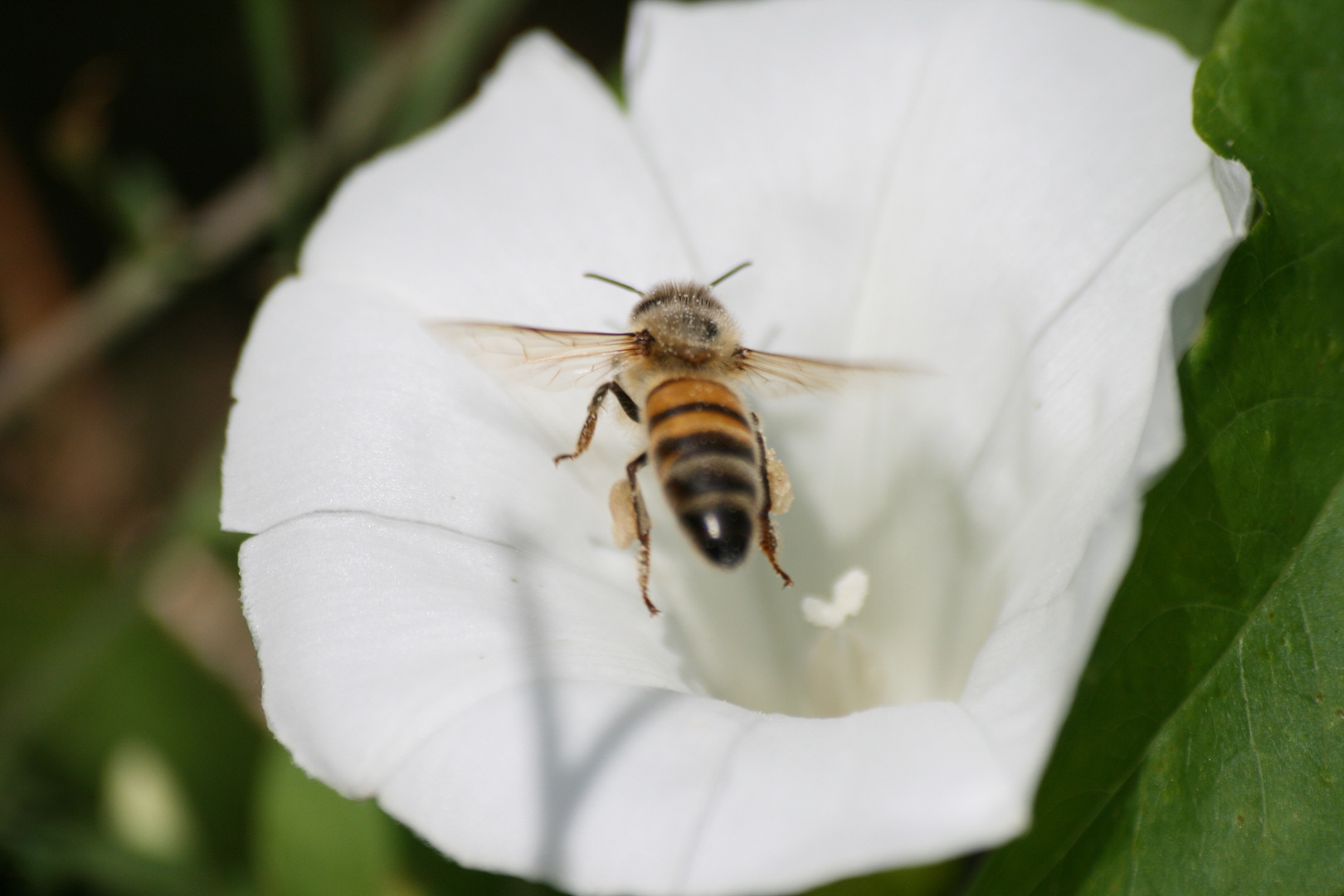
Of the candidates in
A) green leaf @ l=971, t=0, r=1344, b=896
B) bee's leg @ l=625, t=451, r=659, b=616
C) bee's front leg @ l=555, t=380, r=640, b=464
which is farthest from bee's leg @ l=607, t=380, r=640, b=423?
green leaf @ l=971, t=0, r=1344, b=896

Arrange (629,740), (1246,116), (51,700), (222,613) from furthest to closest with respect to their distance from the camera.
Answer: (222,613), (51,700), (1246,116), (629,740)

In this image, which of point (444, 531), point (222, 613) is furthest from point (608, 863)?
point (222, 613)

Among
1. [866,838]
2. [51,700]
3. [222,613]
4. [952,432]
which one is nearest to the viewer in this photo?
[866,838]

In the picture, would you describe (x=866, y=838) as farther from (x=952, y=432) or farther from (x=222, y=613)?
(x=222, y=613)

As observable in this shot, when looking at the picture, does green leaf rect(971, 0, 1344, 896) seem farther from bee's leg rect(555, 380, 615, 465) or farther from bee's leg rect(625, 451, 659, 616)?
bee's leg rect(555, 380, 615, 465)

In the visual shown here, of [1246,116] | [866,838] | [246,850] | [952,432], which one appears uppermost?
[1246,116]

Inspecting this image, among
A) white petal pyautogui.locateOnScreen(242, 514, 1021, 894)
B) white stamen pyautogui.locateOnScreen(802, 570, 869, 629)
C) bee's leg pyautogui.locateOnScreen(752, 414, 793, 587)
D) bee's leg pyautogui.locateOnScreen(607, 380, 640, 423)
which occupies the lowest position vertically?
white stamen pyautogui.locateOnScreen(802, 570, 869, 629)
